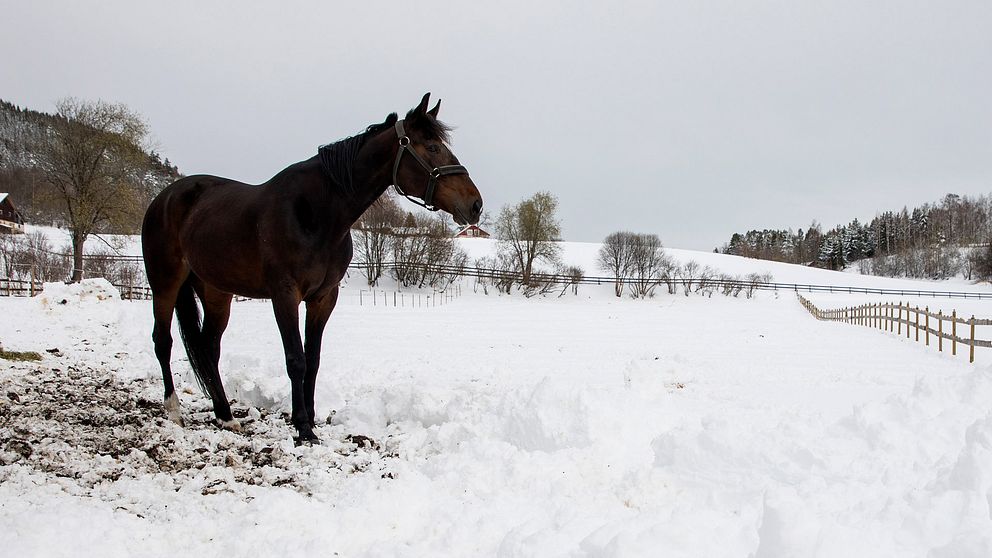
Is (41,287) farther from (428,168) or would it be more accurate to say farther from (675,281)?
(675,281)

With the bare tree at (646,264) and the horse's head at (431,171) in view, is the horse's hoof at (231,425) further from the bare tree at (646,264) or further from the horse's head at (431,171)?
the bare tree at (646,264)

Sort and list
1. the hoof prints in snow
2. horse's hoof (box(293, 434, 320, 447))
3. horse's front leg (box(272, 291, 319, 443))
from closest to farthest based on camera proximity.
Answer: the hoof prints in snow, horse's hoof (box(293, 434, 320, 447)), horse's front leg (box(272, 291, 319, 443))

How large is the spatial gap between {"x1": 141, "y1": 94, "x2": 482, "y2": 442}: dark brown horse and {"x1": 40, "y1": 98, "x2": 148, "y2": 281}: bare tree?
25975 millimetres

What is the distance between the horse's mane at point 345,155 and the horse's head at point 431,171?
0.28m

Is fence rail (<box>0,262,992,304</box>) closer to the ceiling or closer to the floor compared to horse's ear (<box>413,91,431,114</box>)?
closer to the floor

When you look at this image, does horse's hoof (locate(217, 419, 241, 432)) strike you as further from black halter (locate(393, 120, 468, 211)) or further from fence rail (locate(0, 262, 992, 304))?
fence rail (locate(0, 262, 992, 304))

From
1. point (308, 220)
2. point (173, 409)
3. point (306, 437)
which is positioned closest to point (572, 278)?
point (173, 409)

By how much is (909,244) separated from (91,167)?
112 m

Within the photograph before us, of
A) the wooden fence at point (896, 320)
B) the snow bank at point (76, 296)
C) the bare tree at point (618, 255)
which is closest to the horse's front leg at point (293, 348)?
the snow bank at point (76, 296)

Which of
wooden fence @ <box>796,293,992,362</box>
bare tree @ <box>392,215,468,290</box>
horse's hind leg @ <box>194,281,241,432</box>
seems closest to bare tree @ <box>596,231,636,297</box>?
bare tree @ <box>392,215,468,290</box>

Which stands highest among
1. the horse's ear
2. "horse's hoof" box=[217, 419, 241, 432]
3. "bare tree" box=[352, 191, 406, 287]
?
"bare tree" box=[352, 191, 406, 287]

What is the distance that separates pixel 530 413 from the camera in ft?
10.9

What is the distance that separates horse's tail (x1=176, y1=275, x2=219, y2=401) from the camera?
4121 millimetres

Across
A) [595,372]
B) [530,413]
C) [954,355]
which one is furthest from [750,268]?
[530,413]
